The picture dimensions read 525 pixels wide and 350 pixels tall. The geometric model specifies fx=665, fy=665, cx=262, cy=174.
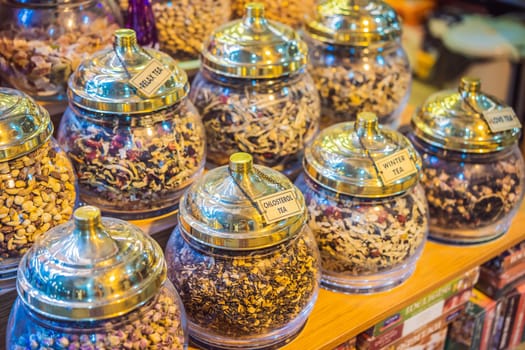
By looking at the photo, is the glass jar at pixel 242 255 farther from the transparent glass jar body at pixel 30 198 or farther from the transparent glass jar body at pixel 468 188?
the transparent glass jar body at pixel 468 188

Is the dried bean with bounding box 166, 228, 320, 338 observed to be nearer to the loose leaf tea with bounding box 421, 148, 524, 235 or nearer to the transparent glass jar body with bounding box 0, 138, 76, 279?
the transparent glass jar body with bounding box 0, 138, 76, 279

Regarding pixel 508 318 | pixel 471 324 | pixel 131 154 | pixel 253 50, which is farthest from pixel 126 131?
pixel 508 318

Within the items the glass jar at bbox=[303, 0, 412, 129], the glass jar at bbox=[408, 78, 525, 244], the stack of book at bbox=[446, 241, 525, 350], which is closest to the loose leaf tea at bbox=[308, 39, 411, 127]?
the glass jar at bbox=[303, 0, 412, 129]

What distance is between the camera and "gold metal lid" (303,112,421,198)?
121cm

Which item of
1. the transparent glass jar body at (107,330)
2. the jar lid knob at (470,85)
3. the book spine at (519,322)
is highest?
the jar lid knob at (470,85)

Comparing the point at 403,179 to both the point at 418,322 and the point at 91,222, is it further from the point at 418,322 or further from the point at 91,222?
the point at 91,222

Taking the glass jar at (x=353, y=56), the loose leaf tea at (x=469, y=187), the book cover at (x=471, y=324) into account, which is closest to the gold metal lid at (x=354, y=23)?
the glass jar at (x=353, y=56)

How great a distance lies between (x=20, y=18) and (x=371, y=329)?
0.93 m

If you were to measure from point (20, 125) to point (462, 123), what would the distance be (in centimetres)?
88

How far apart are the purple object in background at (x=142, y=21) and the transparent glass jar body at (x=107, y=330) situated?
650 mm

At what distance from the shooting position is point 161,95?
3.89 ft

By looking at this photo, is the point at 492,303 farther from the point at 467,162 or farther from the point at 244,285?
the point at 244,285

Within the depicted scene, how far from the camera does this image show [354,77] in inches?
61.4

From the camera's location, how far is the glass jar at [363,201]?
4.02 feet
